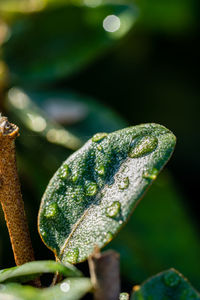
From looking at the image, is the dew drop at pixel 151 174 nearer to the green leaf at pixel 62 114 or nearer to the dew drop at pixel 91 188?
the dew drop at pixel 91 188

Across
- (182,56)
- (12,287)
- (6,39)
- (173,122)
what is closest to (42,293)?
(12,287)

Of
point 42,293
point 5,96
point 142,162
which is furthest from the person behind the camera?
point 5,96

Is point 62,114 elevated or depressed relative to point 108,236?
depressed

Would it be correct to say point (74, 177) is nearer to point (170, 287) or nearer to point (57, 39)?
point (170, 287)

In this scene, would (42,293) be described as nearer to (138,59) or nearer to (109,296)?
(109,296)

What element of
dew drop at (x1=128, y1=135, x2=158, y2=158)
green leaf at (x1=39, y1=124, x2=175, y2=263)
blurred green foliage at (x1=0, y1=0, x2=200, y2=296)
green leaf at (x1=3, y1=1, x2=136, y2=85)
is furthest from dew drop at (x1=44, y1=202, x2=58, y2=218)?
green leaf at (x1=3, y1=1, x2=136, y2=85)

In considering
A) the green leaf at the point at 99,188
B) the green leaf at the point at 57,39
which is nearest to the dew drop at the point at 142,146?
the green leaf at the point at 99,188

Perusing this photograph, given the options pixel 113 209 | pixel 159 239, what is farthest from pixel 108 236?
pixel 159 239
